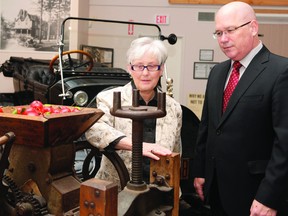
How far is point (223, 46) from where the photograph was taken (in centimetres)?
191

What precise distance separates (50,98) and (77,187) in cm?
231

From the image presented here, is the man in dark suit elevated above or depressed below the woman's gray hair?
below

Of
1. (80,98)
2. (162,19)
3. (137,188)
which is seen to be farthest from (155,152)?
(162,19)

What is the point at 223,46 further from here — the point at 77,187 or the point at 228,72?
the point at 77,187

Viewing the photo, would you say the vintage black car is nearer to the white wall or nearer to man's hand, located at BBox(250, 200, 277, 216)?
man's hand, located at BBox(250, 200, 277, 216)

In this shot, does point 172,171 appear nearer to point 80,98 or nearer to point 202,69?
point 80,98

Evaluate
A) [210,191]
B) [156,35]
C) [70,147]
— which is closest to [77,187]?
[70,147]

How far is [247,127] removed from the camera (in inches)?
72.3

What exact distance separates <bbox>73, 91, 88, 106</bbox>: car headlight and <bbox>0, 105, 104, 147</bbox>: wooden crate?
187 cm

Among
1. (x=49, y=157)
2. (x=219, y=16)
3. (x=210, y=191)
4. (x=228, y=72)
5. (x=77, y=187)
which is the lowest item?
(x=210, y=191)

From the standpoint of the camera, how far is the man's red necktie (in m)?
1.97

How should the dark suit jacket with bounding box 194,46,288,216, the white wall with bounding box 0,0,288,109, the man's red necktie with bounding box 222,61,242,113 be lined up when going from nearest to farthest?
the dark suit jacket with bounding box 194,46,288,216
the man's red necktie with bounding box 222,61,242,113
the white wall with bounding box 0,0,288,109

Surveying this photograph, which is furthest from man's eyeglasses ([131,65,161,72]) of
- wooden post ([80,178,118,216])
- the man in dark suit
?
wooden post ([80,178,118,216])

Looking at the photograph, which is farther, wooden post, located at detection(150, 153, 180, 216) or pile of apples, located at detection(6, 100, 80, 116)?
pile of apples, located at detection(6, 100, 80, 116)
